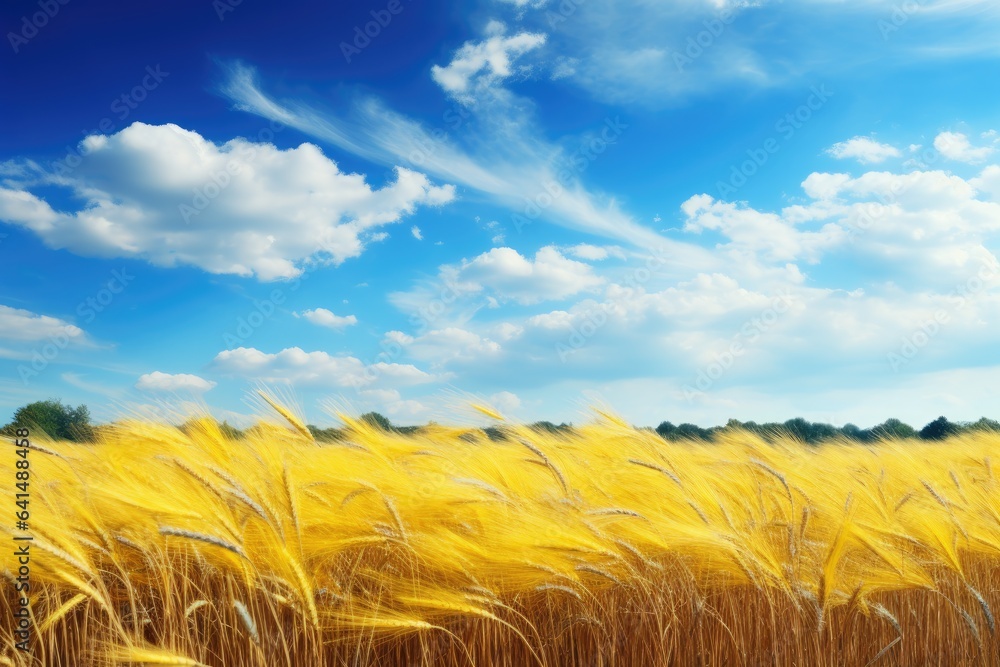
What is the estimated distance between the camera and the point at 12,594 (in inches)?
80.2

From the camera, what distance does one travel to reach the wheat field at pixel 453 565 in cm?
186

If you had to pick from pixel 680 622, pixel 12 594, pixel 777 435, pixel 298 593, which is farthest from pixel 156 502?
pixel 777 435

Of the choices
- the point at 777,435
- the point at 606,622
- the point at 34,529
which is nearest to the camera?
the point at 34,529

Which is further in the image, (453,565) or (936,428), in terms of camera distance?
(936,428)

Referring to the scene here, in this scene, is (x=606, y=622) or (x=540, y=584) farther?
(x=606, y=622)

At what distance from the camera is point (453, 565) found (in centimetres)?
192

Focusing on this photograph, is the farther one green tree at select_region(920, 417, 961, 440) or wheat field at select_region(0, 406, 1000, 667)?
green tree at select_region(920, 417, 961, 440)

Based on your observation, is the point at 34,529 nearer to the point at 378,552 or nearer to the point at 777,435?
the point at 378,552

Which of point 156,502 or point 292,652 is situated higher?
point 156,502

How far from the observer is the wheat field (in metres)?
1.86

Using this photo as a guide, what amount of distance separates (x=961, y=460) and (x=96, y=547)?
5100 millimetres

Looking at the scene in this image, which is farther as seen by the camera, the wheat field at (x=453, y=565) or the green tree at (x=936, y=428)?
the green tree at (x=936, y=428)

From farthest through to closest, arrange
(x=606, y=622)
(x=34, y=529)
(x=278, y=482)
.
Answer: (x=606, y=622), (x=278, y=482), (x=34, y=529)

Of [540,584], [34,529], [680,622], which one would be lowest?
[680,622]
